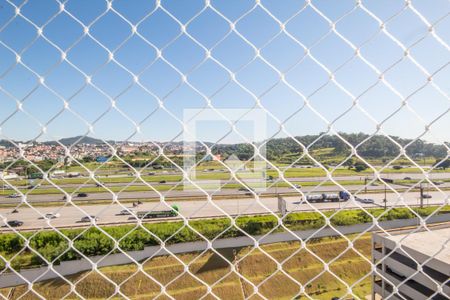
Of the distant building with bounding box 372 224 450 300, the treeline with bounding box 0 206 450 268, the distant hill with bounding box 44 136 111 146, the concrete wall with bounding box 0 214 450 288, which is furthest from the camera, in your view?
the treeline with bounding box 0 206 450 268

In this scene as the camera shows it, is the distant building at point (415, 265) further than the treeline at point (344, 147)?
Yes

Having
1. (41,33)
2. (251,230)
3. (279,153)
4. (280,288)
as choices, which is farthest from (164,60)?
(251,230)

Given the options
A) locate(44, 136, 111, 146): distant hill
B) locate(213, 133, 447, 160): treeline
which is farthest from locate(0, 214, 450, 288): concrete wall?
locate(44, 136, 111, 146): distant hill

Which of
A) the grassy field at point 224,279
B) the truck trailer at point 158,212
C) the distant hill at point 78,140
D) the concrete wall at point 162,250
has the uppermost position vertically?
the distant hill at point 78,140

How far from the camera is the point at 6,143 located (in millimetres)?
826

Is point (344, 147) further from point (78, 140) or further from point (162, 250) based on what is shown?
point (162, 250)

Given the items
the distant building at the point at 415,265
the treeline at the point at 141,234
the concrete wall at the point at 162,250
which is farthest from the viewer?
the treeline at the point at 141,234

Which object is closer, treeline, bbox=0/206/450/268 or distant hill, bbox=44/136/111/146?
distant hill, bbox=44/136/111/146

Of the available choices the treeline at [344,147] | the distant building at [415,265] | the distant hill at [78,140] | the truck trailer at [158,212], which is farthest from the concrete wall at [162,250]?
the distant hill at [78,140]

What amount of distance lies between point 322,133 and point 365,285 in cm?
706

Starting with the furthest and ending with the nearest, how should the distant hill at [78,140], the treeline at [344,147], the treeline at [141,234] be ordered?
the treeline at [141,234] < the treeline at [344,147] < the distant hill at [78,140]

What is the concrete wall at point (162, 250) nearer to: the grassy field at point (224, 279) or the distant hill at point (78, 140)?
the grassy field at point (224, 279)

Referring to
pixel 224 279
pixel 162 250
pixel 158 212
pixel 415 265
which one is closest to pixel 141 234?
pixel 162 250

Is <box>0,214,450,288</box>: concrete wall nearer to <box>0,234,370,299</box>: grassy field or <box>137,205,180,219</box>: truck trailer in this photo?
<box>0,234,370,299</box>: grassy field
